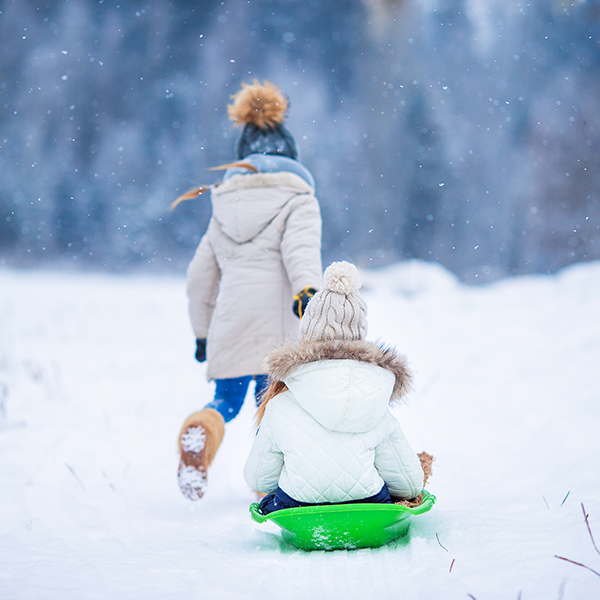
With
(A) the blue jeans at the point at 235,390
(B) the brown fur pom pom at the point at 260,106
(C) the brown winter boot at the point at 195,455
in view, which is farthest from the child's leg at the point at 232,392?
(B) the brown fur pom pom at the point at 260,106

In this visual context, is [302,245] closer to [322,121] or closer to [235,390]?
[235,390]

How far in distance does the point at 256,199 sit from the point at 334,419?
3.49 ft

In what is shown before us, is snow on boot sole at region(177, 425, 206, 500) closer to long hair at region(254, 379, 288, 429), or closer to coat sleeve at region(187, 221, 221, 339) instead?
long hair at region(254, 379, 288, 429)

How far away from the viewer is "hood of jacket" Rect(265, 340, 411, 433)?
3.52 feet

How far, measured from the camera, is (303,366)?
3.67ft

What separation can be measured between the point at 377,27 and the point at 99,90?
6.56 m

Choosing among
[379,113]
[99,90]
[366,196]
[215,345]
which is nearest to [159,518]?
[215,345]

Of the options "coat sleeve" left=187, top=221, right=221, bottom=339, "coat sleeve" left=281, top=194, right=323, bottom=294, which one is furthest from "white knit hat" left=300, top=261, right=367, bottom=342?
"coat sleeve" left=187, top=221, right=221, bottom=339

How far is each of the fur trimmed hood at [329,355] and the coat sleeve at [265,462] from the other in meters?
0.15

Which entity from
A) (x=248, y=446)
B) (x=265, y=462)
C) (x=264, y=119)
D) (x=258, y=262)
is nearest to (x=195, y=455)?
(x=265, y=462)

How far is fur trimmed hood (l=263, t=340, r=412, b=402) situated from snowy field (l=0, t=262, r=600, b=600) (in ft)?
1.37

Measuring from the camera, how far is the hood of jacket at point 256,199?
6.02 ft

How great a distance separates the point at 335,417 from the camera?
1.08 metres

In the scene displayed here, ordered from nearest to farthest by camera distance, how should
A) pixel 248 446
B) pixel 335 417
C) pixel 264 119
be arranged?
pixel 335 417
pixel 264 119
pixel 248 446
